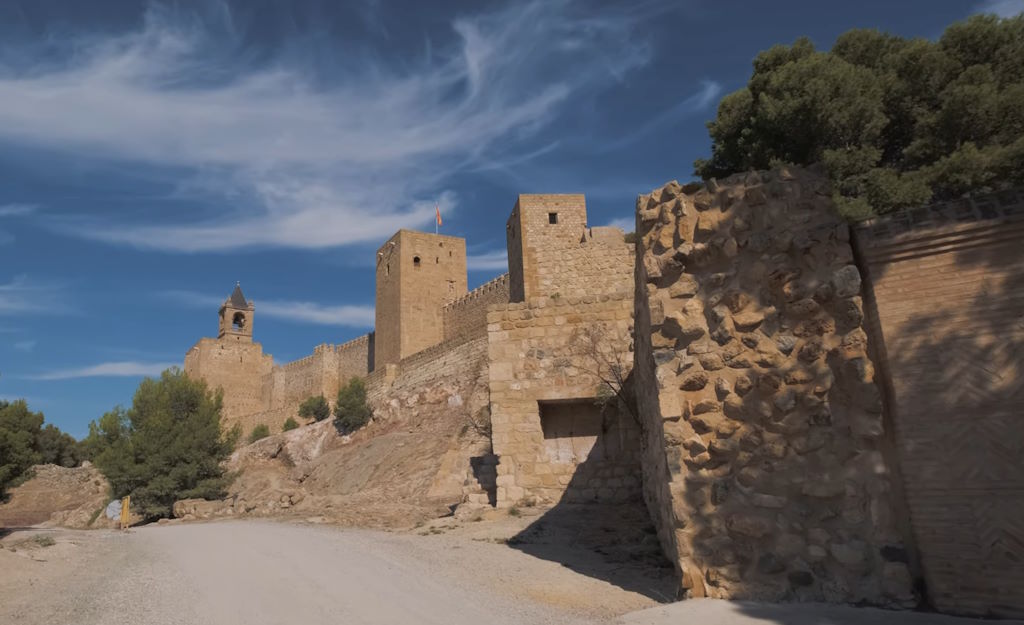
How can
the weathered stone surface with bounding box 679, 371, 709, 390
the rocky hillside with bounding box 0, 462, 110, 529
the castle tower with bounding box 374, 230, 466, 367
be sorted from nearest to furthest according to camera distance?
the weathered stone surface with bounding box 679, 371, 709, 390 < the rocky hillside with bounding box 0, 462, 110, 529 < the castle tower with bounding box 374, 230, 466, 367

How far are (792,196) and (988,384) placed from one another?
1934 millimetres

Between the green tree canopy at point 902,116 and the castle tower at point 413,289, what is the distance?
2871cm

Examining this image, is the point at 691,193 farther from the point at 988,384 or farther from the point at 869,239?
the point at 988,384

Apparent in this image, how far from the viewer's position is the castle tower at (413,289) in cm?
3991

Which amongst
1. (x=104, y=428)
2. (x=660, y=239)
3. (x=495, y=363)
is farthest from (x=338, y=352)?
(x=660, y=239)

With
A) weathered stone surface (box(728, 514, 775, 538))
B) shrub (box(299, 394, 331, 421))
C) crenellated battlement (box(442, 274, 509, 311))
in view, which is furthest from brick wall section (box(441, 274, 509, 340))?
weathered stone surface (box(728, 514, 775, 538))

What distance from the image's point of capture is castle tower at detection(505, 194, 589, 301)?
2586 cm

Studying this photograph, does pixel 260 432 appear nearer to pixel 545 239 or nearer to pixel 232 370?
pixel 232 370

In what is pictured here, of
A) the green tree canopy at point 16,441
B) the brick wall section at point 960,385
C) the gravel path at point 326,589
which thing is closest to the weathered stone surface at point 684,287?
the brick wall section at point 960,385

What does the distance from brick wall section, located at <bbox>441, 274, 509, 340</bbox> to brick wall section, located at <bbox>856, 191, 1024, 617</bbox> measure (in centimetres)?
3064

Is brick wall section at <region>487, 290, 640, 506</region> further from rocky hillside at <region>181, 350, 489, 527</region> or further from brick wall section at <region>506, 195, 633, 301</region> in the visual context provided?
brick wall section at <region>506, 195, 633, 301</region>

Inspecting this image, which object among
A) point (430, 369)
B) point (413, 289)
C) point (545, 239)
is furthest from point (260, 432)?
point (545, 239)

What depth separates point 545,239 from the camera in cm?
2630

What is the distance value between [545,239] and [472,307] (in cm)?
1318
